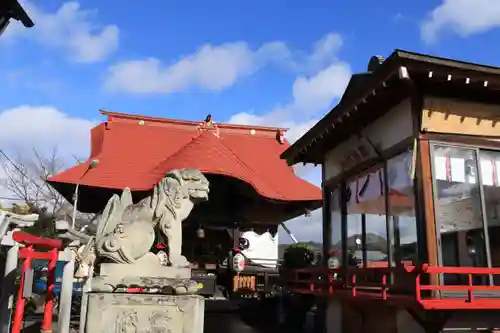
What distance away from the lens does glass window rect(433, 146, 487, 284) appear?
267 inches

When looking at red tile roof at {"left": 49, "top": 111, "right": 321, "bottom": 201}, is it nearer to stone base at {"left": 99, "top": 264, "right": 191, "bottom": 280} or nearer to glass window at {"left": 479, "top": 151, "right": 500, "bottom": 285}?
stone base at {"left": 99, "top": 264, "right": 191, "bottom": 280}

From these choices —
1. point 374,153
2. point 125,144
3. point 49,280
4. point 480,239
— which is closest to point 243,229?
point 125,144

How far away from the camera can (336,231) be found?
10211 millimetres

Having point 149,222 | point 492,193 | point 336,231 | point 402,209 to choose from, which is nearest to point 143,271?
point 149,222

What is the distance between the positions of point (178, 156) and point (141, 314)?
28.7 ft

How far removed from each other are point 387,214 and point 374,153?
1.29m

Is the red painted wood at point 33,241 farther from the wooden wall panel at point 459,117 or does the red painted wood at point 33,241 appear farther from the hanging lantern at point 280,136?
the hanging lantern at point 280,136

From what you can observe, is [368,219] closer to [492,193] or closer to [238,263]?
[492,193]

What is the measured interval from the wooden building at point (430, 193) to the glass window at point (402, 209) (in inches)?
0.7

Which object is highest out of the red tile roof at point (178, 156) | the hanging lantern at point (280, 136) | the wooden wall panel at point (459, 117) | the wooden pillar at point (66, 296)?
the hanging lantern at point (280, 136)

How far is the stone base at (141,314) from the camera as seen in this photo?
571cm

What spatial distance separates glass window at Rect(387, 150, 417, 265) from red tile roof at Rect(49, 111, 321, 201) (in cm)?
613

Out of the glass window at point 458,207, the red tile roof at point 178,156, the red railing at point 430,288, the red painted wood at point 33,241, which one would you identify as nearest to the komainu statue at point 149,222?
the red railing at point 430,288

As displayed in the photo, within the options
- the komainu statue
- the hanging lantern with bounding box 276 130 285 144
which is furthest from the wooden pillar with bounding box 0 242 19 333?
the hanging lantern with bounding box 276 130 285 144
